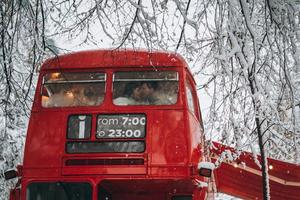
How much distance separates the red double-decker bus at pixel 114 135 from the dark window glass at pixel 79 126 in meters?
0.01

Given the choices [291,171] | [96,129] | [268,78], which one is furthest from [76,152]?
[291,171]

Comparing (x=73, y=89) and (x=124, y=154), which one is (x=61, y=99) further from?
(x=124, y=154)

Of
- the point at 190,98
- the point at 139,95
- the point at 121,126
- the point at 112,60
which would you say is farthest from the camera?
the point at 190,98

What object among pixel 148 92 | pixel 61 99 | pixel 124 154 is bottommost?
pixel 124 154

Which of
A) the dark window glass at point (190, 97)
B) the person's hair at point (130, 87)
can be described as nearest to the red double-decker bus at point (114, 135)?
the person's hair at point (130, 87)

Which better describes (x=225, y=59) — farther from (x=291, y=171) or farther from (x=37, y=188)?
(x=291, y=171)

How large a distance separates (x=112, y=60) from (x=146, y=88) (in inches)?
28.6

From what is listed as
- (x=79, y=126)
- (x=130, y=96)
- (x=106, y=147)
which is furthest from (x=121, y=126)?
(x=79, y=126)

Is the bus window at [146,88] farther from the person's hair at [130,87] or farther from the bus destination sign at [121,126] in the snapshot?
the bus destination sign at [121,126]

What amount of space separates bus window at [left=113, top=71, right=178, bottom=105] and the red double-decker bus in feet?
0.05

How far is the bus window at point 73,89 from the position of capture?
25.5 ft

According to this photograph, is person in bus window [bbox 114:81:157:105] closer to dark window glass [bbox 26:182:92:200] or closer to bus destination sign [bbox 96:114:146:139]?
bus destination sign [bbox 96:114:146:139]

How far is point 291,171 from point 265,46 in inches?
301

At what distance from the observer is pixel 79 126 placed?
7.54m
